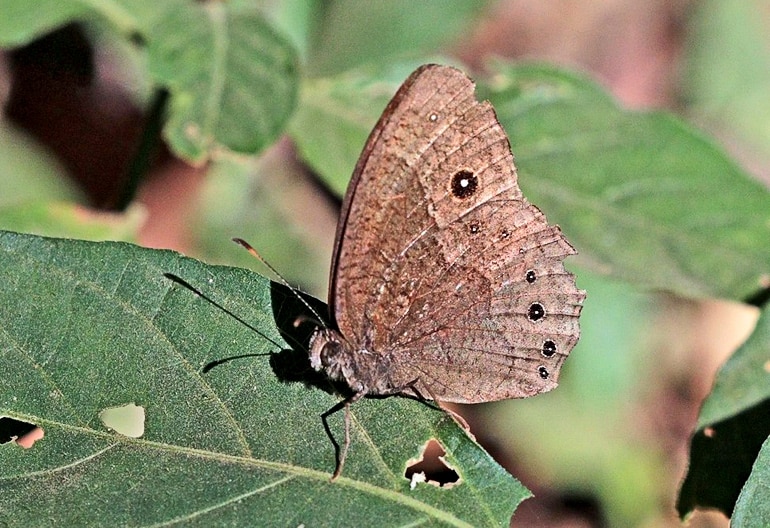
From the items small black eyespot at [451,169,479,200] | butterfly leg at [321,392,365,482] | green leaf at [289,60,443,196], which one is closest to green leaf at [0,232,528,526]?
butterfly leg at [321,392,365,482]

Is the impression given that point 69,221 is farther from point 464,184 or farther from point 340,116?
point 464,184

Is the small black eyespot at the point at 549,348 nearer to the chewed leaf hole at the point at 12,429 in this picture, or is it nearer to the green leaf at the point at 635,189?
the green leaf at the point at 635,189

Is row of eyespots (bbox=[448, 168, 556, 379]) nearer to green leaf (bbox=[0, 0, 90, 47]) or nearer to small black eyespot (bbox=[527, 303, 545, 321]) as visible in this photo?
small black eyespot (bbox=[527, 303, 545, 321])

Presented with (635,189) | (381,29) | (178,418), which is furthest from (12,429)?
(381,29)

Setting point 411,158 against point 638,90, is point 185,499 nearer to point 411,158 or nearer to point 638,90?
point 411,158

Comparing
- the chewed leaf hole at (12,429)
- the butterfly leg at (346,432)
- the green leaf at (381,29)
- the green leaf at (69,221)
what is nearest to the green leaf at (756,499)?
the butterfly leg at (346,432)
